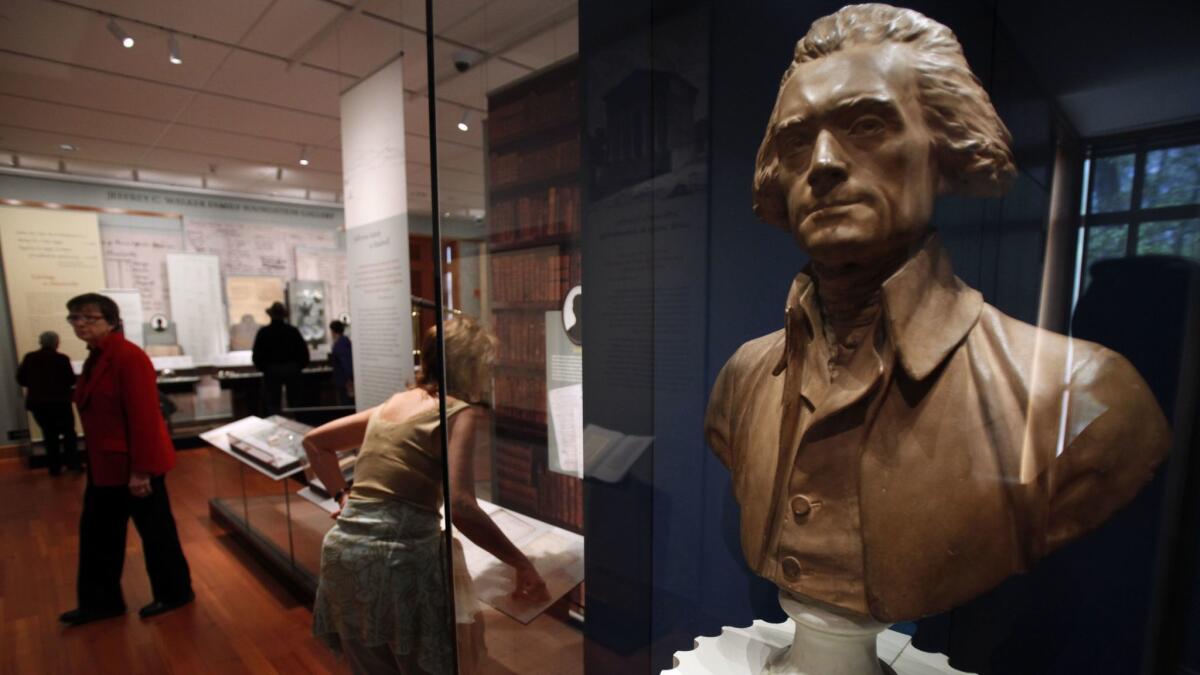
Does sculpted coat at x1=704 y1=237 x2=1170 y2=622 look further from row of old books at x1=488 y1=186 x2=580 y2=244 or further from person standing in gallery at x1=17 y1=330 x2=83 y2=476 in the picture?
person standing in gallery at x1=17 y1=330 x2=83 y2=476

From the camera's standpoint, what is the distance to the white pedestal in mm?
882

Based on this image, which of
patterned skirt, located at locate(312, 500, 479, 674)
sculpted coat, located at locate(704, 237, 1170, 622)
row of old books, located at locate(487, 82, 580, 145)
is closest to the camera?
sculpted coat, located at locate(704, 237, 1170, 622)

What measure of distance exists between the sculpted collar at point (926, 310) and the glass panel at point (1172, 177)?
0.92 feet

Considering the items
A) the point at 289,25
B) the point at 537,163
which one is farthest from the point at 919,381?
the point at 289,25

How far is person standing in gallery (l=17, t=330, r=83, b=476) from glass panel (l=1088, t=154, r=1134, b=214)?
23.1 feet

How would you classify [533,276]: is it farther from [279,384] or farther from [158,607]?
[279,384]

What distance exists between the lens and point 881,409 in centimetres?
84

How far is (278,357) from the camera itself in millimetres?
5328

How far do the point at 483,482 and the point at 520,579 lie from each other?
12.2 inches

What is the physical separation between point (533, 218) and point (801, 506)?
1.01 m

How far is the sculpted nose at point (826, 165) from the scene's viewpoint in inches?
30.3

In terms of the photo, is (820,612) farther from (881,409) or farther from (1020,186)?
(1020,186)

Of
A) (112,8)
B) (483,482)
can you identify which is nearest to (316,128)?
(112,8)

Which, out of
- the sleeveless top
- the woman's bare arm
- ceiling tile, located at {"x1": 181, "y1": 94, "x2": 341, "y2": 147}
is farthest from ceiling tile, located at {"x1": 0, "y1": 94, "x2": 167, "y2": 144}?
the sleeveless top
